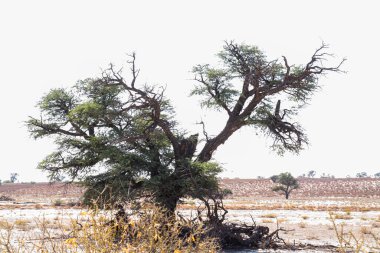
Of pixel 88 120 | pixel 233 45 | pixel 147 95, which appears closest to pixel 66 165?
pixel 88 120

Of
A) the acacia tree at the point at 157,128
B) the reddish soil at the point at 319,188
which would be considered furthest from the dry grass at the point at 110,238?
the reddish soil at the point at 319,188

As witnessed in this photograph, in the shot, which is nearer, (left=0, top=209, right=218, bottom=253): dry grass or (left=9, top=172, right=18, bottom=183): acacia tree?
(left=0, top=209, right=218, bottom=253): dry grass

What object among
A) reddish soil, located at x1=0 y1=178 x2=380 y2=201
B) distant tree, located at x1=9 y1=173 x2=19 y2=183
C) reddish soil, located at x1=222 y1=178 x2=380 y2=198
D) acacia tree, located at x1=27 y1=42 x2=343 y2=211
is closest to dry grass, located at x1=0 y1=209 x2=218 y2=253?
acacia tree, located at x1=27 y1=42 x2=343 y2=211

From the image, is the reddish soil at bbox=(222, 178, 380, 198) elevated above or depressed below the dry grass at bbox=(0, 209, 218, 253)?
Answer: above

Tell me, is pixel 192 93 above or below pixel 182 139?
above

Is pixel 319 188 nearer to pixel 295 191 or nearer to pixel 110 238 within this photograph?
pixel 295 191

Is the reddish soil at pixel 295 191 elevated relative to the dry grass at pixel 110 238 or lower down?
elevated

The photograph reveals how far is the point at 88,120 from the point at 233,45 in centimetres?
694

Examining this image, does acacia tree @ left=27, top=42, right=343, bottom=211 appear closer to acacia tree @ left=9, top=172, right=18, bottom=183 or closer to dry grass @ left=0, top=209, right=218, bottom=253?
dry grass @ left=0, top=209, right=218, bottom=253

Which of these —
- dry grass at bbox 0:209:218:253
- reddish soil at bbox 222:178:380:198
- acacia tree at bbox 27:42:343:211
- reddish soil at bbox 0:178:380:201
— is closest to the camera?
dry grass at bbox 0:209:218:253

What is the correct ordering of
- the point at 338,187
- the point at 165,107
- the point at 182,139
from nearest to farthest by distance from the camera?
the point at 182,139
the point at 165,107
the point at 338,187

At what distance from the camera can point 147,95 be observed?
1814 cm

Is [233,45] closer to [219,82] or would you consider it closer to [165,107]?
[219,82]

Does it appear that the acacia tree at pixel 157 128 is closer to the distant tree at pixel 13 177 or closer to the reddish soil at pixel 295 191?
the reddish soil at pixel 295 191
